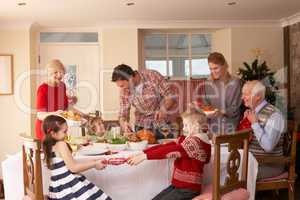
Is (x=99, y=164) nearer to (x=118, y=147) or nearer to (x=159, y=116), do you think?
(x=118, y=147)

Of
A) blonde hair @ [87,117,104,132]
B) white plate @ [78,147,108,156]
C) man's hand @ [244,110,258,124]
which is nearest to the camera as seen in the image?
white plate @ [78,147,108,156]

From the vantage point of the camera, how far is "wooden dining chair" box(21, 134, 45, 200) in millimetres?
2342

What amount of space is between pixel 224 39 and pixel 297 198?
2877 millimetres

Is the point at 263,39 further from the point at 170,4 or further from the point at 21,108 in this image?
the point at 21,108

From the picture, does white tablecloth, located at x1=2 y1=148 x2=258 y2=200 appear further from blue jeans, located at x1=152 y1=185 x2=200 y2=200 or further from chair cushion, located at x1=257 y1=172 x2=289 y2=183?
chair cushion, located at x1=257 y1=172 x2=289 y2=183

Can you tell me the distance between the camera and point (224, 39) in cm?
631

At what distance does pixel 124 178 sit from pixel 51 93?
126 centimetres

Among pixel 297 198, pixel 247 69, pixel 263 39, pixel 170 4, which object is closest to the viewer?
pixel 297 198

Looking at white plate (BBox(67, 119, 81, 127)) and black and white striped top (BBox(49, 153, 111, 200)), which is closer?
black and white striped top (BBox(49, 153, 111, 200))

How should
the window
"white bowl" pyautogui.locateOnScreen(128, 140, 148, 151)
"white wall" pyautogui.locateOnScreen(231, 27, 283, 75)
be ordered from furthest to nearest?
the window < "white wall" pyautogui.locateOnScreen(231, 27, 283, 75) < "white bowl" pyautogui.locateOnScreen(128, 140, 148, 151)

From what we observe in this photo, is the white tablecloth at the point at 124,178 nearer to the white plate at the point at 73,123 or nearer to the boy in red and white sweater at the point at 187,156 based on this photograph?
the boy in red and white sweater at the point at 187,156

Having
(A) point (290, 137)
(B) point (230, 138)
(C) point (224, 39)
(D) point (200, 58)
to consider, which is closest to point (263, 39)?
(C) point (224, 39)

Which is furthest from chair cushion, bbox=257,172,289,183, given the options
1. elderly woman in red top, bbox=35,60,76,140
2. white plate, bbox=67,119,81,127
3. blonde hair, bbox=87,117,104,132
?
elderly woman in red top, bbox=35,60,76,140

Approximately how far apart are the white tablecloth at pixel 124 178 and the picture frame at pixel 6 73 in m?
3.46
